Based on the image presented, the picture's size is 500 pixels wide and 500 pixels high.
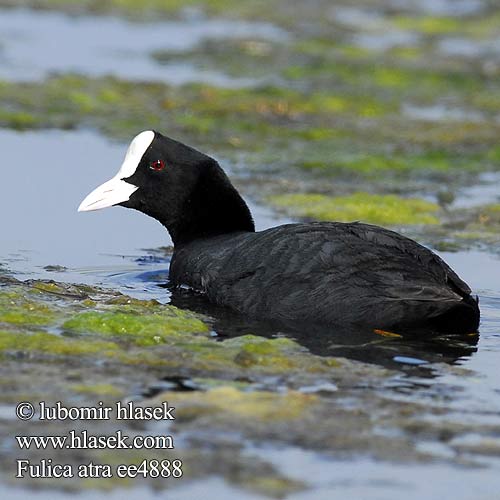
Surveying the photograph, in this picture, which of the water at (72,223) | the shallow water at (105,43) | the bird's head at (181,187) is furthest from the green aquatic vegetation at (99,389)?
the shallow water at (105,43)

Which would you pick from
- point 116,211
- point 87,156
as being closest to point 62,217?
point 116,211

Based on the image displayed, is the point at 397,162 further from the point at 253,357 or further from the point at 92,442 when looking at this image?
the point at 92,442

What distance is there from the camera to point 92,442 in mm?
4668

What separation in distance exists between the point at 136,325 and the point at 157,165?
6.08 feet

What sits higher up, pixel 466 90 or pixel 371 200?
pixel 466 90

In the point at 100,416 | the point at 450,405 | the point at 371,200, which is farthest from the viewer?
the point at 371,200

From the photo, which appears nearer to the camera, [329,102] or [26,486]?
[26,486]

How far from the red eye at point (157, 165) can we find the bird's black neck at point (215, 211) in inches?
9.4

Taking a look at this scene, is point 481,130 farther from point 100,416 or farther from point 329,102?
point 100,416

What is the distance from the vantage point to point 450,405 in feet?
17.3

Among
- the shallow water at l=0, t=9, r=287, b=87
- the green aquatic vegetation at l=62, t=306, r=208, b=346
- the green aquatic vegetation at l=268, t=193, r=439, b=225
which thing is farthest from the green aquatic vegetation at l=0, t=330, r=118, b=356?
the shallow water at l=0, t=9, r=287, b=87

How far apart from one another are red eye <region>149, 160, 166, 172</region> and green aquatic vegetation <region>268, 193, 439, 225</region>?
1.79 meters

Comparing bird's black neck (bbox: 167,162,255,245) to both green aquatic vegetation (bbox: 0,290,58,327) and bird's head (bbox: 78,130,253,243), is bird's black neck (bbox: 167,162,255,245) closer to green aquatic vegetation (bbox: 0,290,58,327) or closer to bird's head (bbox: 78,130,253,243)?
bird's head (bbox: 78,130,253,243)

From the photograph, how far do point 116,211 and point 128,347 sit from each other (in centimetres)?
376
